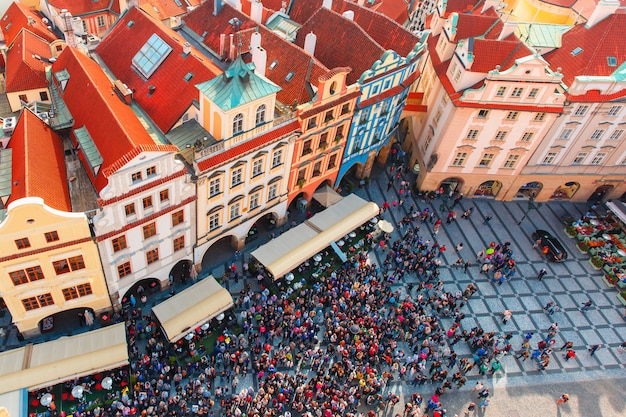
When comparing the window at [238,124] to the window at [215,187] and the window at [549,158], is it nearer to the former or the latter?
the window at [215,187]

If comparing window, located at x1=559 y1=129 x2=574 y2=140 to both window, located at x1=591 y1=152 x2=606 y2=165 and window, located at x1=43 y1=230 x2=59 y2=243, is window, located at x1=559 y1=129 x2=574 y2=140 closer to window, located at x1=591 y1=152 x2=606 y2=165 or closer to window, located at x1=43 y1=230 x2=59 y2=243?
window, located at x1=591 y1=152 x2=606 y2=165

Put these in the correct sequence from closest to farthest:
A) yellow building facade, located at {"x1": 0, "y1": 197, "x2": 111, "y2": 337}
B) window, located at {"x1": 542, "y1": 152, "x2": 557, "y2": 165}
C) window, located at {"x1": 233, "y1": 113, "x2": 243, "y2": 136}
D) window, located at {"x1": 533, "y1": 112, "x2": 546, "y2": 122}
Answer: yellow building facade, located at {"x1": 0, "y1": 197, "x2": 111, "y2": 337}
window, located at {"x1": 233, "y1": 113, "x2": 243, "y2": 136}
window, located at {"x1": 533, "y1": 112, "x2": 546, "y2": 122}
window, located at {"x1": 542, "y1": 152, "x2": 557, "y2": 165}

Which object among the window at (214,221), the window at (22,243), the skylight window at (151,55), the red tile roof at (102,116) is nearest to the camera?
the window at (22,243)

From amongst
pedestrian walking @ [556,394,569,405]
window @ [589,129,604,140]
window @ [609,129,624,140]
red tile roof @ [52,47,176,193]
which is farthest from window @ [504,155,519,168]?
red tile roof @ [52,47,176,193]

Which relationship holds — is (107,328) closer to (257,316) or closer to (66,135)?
(257,316)

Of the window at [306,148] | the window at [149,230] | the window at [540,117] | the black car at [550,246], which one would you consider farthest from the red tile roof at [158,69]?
the black car at [550,246]

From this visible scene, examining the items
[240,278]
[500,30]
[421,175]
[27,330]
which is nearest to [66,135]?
[27,330]
